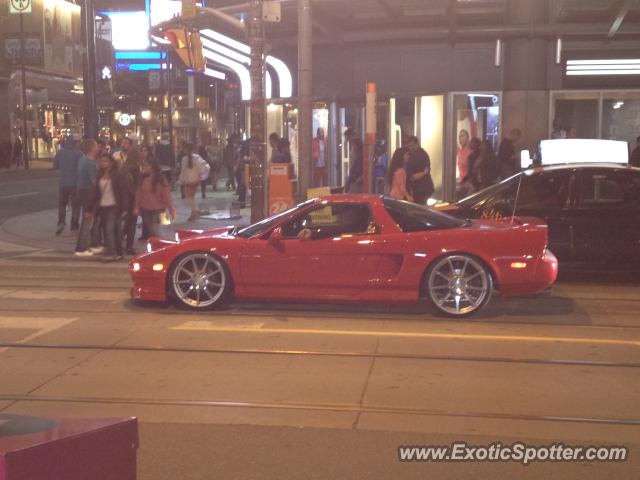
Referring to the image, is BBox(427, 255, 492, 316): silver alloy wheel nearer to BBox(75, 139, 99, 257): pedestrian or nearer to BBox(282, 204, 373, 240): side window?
BBox(282, 204, 373, 240): side window

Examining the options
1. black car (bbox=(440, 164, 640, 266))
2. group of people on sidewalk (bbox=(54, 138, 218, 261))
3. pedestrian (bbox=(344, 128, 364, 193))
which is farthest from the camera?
pedestrian (bbox=(344, 128, 364, 193))

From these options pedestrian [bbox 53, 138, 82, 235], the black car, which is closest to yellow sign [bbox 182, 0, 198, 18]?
pedestrian [bbox 53, 138, 82, 235]

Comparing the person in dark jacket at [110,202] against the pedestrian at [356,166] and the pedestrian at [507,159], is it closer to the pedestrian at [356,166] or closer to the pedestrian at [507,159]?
the pedestrian at [356,166]

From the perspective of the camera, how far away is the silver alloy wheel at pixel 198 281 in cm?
938

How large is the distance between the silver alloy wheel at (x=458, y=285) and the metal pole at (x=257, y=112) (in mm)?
5670

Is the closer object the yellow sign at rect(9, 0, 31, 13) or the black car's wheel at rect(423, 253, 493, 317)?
Answer: the black car's wheel at rect(423, 253, 493, 317)

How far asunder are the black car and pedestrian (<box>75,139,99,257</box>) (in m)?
5.27

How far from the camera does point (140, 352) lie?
25.2 feet

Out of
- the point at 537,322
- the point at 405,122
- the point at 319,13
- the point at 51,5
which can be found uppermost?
the point at 51,5

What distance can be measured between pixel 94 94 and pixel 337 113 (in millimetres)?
5823

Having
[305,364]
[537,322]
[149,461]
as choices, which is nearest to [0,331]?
[305,364]

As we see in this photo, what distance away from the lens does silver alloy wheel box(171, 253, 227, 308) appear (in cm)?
938

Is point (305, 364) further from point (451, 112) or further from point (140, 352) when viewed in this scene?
point (451, 112)

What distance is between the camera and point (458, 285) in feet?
29.8
